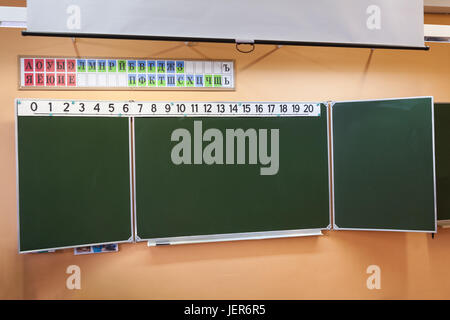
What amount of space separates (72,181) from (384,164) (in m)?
2.48

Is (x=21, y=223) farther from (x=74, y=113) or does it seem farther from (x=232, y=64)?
(x=232, y=64)

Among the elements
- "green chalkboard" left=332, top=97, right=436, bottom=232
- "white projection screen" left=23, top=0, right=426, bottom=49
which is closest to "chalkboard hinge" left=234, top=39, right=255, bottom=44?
"white projection screen" left=23, top=0, right=426, bottom=49

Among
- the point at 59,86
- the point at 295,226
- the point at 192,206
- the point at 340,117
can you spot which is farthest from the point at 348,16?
the point at 59,86

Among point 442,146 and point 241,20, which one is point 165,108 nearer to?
point 241,20

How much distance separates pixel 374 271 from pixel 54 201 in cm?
273

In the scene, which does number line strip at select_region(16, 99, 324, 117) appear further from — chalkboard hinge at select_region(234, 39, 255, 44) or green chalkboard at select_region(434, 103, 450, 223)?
green chalkboard at select_region(434, 103, 450, 223)

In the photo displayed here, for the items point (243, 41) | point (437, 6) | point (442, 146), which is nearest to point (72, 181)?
point (243, 41)

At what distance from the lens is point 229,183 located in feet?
5.99

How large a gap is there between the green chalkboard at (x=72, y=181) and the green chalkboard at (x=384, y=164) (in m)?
1.78

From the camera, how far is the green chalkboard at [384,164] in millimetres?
1800

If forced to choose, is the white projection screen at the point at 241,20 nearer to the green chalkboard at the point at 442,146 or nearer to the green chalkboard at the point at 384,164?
the green chalkboard at the point at 384,164

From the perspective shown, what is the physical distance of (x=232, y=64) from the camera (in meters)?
1.90

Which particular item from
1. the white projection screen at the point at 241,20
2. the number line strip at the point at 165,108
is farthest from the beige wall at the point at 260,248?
the white projection screen at the point at 241,20

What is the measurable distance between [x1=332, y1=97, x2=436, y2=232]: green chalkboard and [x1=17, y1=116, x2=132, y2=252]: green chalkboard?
1.78 metres
